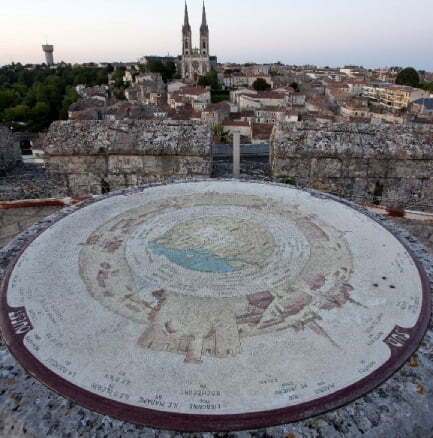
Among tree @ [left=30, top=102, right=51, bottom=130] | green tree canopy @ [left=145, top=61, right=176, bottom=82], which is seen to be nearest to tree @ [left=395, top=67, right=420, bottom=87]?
green tree canopy @ [left=145, top=61, right=176, bottom=82]

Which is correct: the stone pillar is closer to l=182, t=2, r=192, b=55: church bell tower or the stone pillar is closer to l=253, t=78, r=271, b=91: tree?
l=253, t=78, r=271, b=91: tree

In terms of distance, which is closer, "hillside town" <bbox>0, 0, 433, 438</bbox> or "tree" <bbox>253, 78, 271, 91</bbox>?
"hillside town" <bbox>0, 0, 433, 438</bbox>

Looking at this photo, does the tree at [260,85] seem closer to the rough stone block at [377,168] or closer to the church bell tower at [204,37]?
the church bell tower at [204,37]

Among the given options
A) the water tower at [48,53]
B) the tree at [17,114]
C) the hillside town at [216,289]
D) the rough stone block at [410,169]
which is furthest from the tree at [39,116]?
the water tower at [48,53]

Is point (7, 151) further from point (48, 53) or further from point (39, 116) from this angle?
point (48, 53)

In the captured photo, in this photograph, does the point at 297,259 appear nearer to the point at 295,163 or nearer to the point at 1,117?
the point at 295,163

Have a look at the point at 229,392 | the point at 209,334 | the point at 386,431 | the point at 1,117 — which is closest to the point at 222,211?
the point at 209,334
